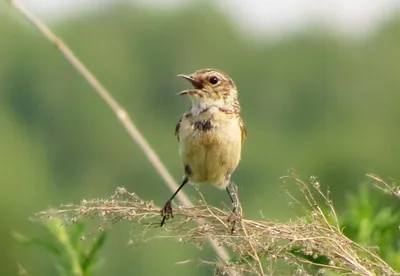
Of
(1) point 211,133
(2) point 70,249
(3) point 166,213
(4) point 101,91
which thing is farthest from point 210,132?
(3) point 166,213

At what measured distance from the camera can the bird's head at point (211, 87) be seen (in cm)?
674

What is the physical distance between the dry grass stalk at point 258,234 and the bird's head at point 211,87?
1.93m

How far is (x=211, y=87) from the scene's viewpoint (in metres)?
6.79

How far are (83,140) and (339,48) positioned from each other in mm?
17377

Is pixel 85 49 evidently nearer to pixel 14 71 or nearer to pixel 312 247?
pixel 14 71

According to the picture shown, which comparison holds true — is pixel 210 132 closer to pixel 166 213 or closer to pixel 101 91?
pixel 101 91

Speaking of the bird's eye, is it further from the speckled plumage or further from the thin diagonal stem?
the thin diagonal stem

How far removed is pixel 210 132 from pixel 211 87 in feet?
1.08

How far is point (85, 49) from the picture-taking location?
201 feet

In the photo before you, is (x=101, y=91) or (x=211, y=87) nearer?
(x=101, y=91)

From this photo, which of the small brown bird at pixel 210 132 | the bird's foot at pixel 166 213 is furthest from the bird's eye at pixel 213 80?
the bird's foot at pixel 166 213

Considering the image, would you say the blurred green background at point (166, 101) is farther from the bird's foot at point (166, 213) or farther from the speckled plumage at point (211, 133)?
the bird's foot at point (166, 213)

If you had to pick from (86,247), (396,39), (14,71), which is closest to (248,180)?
(14,71)

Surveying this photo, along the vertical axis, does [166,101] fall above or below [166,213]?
below
